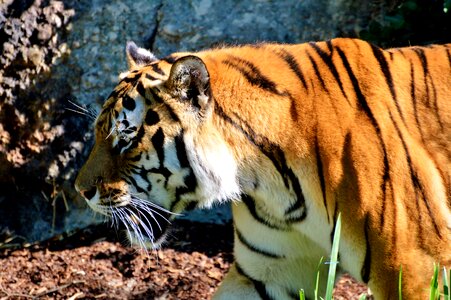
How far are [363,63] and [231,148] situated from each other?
0.61 metres

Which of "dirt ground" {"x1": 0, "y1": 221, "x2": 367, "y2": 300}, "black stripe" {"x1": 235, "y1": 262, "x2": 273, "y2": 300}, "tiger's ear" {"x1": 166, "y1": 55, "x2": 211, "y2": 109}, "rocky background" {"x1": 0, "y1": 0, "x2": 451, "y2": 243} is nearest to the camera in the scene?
"tiger's ear" {"x1": 166, "y1": 55, "x2": 211, "y2": 109}

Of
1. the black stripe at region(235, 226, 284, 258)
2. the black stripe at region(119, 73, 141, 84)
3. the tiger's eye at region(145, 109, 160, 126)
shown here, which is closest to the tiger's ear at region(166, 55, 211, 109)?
the tiger's eye at region(145, 109, 160, 126)

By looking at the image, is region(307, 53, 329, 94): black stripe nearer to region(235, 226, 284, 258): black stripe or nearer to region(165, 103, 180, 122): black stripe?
region(165, 103, 180, 122): black stripe

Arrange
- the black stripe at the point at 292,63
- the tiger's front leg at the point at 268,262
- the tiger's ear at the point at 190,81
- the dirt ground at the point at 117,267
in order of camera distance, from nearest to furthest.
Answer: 1. the tiger's ear at the point at 190,81
2. the black stripe at the point at 292,63
3. the tiger's front leg at the point at 268,262
4. the dirt ground at the point at 117,267

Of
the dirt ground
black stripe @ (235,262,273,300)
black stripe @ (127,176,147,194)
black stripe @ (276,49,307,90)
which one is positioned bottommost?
the dirt ground

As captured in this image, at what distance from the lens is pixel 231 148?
3.08 m

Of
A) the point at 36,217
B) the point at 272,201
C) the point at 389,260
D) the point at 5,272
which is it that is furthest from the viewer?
the point at 36,217

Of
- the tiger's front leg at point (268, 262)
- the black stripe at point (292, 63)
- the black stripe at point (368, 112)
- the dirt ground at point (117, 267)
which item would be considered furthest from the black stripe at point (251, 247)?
the dirt ground at point (117, 267)

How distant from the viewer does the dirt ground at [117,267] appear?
4.41 meters

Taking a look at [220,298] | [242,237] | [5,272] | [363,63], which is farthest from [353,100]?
[5,272]

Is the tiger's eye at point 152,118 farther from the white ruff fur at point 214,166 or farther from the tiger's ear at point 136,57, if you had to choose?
the tiger's ear at point 136,57

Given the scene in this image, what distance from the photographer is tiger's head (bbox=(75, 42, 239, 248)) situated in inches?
120

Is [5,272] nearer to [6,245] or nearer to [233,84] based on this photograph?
[6,245]

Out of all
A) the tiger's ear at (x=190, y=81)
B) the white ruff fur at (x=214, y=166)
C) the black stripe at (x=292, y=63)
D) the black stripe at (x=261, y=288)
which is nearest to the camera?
the tiger's ear at (x=190, y=81)
